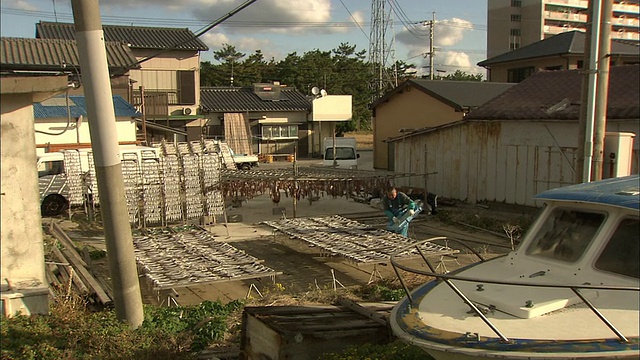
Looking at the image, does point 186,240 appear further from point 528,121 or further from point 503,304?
point 528,121

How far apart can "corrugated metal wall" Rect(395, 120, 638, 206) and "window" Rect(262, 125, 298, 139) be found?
62.6 feet

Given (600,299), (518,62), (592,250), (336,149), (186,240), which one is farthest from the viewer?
(518,62)

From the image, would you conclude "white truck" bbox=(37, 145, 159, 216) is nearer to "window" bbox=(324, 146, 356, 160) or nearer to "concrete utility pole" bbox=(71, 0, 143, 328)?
"concrete utility pole" bbox=(71, 0, 143, 328)

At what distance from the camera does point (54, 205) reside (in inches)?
654

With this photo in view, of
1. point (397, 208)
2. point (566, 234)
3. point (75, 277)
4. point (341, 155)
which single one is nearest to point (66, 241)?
point (75, 277)

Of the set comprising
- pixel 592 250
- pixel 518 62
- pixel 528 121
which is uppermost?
pixel 518 62

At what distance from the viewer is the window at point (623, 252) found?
5406 millimetres

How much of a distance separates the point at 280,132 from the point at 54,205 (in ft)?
77.5

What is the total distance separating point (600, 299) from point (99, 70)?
5499mm

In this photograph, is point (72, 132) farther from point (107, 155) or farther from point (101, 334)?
point (101, 334)

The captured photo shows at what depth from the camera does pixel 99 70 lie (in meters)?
6.45

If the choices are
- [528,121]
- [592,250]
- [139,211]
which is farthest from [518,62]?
[592,250]

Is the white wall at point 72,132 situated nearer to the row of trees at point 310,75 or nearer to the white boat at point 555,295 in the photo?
the white boat at point 555,295

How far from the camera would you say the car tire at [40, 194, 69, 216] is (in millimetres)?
16469
